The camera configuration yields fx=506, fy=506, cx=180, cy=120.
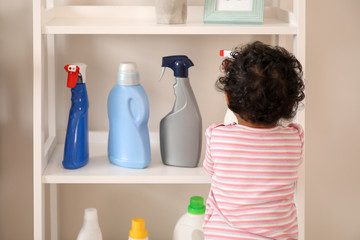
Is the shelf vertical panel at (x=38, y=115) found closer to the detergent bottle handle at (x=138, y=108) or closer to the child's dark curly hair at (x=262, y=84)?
the detergent bottle handle at (x=138, y=108)

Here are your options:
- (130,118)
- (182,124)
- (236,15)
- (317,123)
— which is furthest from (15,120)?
(317,123)

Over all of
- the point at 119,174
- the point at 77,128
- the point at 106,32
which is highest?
the point at 106,32

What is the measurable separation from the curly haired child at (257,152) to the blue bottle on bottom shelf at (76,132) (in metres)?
0.36

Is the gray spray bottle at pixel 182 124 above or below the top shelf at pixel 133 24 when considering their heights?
below

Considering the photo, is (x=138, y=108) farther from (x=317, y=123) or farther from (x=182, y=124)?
(x=317, y=123)

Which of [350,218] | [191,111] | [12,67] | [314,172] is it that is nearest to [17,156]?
[12,67]

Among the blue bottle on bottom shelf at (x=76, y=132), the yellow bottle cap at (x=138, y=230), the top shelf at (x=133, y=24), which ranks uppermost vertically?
the top shelf at (x=133, y=24)

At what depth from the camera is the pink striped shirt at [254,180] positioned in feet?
3.37

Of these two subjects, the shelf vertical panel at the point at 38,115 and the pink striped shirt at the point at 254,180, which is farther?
the shelf vertical panel at the point at 38,115

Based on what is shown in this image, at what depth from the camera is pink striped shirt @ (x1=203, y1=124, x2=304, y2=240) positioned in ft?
3.37

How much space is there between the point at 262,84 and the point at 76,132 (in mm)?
493

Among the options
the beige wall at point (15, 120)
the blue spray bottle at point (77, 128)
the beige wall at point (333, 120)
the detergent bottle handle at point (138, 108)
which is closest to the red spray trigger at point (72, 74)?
the blue spray bottle at point (77, 128)

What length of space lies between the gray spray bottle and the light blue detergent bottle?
0.06 m

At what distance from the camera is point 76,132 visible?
1237 millimetres
